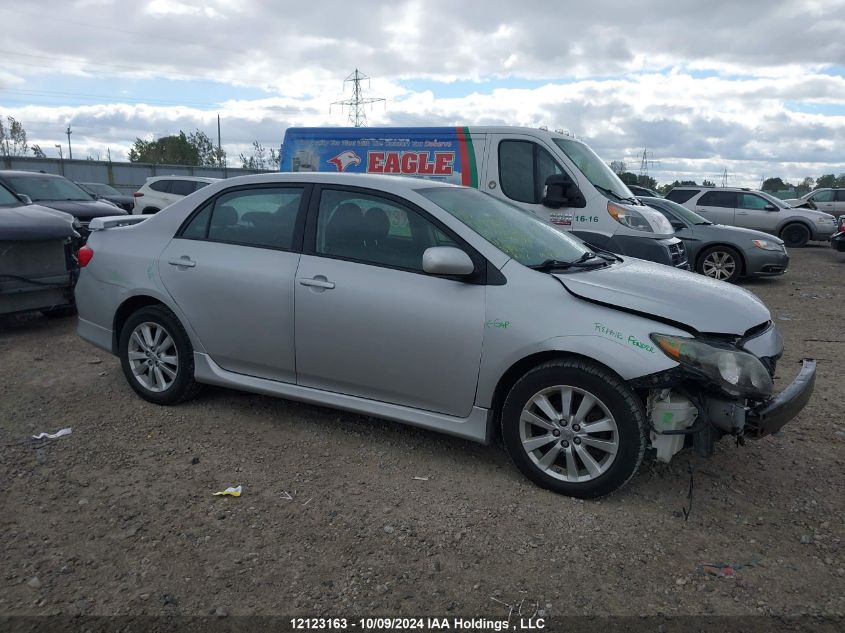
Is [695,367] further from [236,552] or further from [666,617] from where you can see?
[236,552]

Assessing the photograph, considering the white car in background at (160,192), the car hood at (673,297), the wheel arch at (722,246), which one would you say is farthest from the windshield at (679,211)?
the white car in background at (160,192)

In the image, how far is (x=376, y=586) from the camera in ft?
9.27

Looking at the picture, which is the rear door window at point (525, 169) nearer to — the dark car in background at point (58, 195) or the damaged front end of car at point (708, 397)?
the damaged front end of car at point (708, 397)

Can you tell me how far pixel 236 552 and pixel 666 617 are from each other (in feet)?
6.05

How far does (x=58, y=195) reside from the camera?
10.9 m

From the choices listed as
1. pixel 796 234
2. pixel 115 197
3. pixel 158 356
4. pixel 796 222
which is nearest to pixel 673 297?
pixel 158 356

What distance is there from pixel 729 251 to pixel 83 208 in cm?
1052

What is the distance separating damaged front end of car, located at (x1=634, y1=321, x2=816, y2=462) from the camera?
3.23 metres

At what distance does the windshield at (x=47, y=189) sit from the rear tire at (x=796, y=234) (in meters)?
16.8

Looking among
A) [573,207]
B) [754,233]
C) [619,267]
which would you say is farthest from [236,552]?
[754,233]

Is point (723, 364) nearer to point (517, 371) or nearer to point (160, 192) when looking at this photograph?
A: point (517, 371)

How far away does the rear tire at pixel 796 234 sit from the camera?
1798 centimetres

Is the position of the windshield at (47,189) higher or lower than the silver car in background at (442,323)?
higher

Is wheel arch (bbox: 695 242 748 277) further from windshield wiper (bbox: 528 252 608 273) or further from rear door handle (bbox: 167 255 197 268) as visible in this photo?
rear door handle (bbox: 167 255 197 268)
